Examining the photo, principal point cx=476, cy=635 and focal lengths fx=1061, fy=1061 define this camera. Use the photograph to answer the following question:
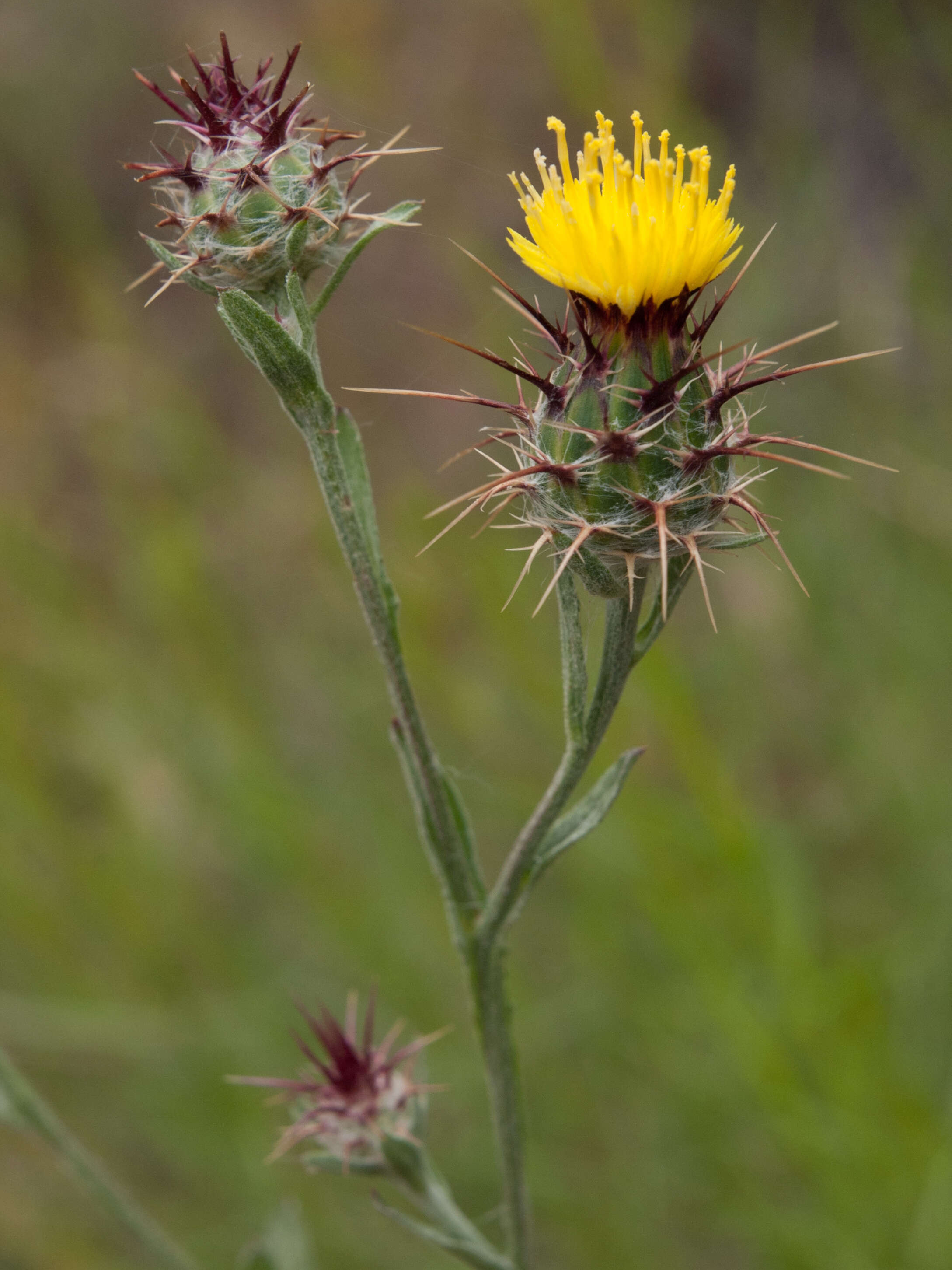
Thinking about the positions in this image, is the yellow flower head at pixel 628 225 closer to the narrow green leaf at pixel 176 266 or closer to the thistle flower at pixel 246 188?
the thistle flower at pixel 246 188

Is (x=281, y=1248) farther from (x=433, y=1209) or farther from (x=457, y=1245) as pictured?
(x=457, y=1245)

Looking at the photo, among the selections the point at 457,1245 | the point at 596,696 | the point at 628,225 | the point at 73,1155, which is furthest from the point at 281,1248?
the point at 628,225

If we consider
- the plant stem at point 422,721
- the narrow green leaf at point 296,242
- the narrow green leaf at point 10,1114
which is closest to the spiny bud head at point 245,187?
the narrow green leaf at point 296,242

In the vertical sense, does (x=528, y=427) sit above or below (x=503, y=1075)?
above

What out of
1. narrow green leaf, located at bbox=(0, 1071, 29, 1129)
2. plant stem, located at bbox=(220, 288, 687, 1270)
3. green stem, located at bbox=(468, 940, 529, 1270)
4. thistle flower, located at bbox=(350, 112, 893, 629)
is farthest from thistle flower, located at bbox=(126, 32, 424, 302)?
narrow green leaf, located at bbox=(0, 1071, 29, 1129)

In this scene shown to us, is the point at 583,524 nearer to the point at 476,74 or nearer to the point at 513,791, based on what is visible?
the point at 513,791

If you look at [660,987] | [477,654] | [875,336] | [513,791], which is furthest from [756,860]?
[875,336]

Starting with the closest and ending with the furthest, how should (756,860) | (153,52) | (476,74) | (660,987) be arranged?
(756,860) < (660,987) < (476,74) < (153,52)
